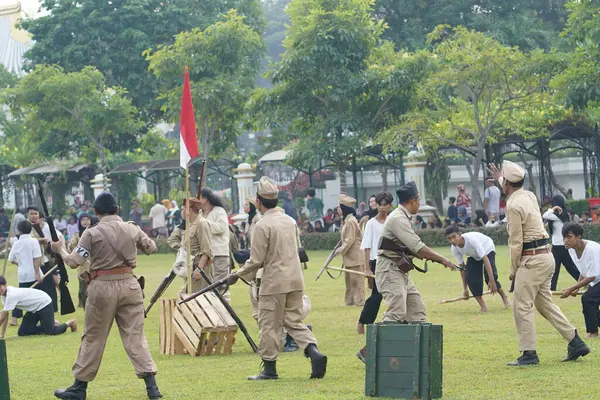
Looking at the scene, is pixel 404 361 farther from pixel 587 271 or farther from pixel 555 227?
pixel 555 227

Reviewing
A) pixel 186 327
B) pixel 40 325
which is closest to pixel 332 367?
pixel 186 327

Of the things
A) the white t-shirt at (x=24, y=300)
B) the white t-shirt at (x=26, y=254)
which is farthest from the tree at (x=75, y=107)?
the white t-shirt at (x=24, y=300)

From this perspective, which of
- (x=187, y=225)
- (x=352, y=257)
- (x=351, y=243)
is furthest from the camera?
(x=352, y=257)

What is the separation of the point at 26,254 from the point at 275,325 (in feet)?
23.5

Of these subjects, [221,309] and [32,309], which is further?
[32,309]

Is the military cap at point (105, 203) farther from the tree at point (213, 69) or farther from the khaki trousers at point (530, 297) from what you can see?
the tree at point (213, 69)

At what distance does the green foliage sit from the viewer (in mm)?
37312

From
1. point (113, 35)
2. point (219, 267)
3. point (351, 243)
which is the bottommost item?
point (219, 267)

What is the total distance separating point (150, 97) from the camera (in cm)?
4678

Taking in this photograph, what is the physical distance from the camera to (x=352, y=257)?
1719cm

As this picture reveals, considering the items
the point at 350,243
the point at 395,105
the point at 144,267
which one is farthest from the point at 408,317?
the point at 395,105

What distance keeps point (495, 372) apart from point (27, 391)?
4.13 m

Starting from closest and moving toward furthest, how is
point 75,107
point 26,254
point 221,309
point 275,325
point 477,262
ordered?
point 275,325 → point 221,309 → point 477,262 → point 26,254 → point 75,107

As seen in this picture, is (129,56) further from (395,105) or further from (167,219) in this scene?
(395,105)
